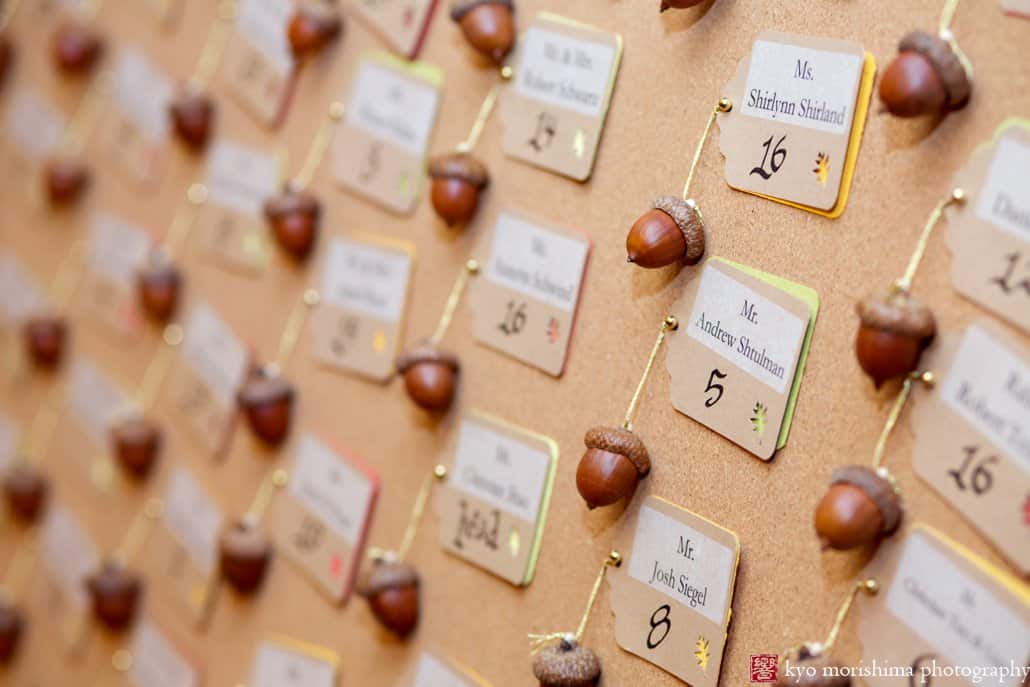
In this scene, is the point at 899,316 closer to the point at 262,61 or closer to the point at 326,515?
the point at 326,515

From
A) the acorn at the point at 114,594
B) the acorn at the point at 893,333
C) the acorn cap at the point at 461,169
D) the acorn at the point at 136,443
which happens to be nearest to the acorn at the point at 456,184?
the acorn cap at the point at 461,169

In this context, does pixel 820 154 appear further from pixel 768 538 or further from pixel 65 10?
pixel 65 10

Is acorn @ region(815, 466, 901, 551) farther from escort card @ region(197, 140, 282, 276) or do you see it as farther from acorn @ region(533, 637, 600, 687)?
escort card @ region(197, 140, 282, 276)

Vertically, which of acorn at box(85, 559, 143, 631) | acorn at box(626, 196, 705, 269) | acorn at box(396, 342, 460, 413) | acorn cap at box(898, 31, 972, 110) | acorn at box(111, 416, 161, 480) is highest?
acorn cap at box(898, 31, 972, 110)

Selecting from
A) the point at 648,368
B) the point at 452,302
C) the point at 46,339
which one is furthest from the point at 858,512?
the point at 46,339

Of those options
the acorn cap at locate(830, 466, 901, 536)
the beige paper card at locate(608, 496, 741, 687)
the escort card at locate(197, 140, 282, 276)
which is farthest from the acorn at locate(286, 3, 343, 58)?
the acorn cap at locate(830, 466, 901, 536)

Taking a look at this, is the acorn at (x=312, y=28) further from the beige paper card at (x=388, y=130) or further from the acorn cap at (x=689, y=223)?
the acorn cap at (x=689, y=223)

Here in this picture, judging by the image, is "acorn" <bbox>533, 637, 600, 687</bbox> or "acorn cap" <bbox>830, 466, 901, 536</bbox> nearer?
"acorn cap" <bbox>830, 466, 901, 536</bbox>
